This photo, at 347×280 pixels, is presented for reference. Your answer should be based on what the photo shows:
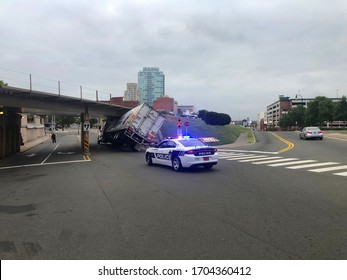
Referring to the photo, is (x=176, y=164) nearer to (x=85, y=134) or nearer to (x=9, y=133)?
(x=85, y=134)

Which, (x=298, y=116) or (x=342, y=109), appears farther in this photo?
(x=298, y=116)

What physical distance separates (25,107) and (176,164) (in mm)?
18223

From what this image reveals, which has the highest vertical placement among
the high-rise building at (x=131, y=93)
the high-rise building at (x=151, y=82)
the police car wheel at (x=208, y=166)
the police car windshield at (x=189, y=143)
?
the high-rise building at (x=151, y=82)

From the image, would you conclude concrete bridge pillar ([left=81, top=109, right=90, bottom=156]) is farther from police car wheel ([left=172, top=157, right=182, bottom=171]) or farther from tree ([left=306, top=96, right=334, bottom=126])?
tree ([left=306, top=96, right=334, bottom=126])

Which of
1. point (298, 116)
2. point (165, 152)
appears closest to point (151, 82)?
point (298, 116)

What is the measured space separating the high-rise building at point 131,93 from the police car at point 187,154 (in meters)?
82.1

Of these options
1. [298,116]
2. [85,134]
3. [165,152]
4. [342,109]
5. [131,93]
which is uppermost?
[131,93]

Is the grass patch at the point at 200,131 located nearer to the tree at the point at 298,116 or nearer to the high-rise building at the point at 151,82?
the tree at the point at 298,116

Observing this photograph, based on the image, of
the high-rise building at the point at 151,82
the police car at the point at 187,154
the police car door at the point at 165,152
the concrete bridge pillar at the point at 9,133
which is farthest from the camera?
the high-rise building at the point at 151,82

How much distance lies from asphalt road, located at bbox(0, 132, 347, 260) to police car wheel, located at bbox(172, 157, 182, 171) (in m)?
2.91

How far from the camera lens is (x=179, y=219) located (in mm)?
6965

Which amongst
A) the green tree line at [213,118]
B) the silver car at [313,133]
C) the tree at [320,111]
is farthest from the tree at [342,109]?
the silver car at [313,133]

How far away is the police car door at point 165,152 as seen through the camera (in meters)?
16.2

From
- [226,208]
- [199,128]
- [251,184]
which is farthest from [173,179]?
[199,128]
